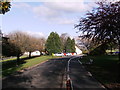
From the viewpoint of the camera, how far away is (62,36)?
344 ft

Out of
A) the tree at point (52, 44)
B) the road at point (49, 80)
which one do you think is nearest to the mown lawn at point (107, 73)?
the road at point (49, 80)

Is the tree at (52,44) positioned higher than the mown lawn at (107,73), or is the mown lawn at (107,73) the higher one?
the tree at (52,44)

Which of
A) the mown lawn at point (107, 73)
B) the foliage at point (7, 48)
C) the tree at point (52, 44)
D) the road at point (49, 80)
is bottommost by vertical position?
the road at point (49, 80)

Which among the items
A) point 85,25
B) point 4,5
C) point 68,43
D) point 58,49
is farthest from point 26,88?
point 68,43

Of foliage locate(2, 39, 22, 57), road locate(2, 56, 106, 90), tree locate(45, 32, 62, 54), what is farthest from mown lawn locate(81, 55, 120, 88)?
tree locate(45, 32, 62, 54)

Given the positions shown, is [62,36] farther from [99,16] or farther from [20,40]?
[99,16]

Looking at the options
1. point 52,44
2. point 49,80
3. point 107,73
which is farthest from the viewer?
point 52,44

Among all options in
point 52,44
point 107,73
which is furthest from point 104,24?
point 52,44

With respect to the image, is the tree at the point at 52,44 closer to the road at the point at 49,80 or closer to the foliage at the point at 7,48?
the foliage at the point at 7,48

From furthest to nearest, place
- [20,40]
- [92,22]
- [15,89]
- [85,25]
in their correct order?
[20,40] → [85,25] → [92,22] → [15,89]

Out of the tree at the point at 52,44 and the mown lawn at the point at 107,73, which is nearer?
the mown lawn at the point at 107,73

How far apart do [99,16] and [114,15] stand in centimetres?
234

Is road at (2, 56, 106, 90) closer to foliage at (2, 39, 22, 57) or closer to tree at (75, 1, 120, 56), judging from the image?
tree at (75, 1, 120, 56)

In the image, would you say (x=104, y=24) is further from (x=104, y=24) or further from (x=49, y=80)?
(x=49, y=80)
